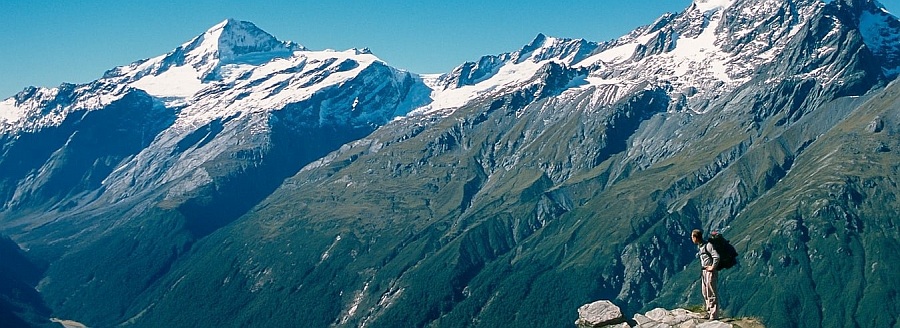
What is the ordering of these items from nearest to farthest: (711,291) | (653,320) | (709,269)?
(709,269) → (711,291) → (653,320)

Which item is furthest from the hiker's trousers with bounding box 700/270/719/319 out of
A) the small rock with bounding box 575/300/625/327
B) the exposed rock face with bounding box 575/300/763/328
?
the small rock with bounding box 575/300/625/327

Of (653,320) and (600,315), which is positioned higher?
(600,315)

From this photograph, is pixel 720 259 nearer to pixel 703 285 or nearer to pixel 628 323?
pixel 703 285

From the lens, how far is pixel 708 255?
51.9 meters

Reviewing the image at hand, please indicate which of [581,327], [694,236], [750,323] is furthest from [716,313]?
[581,327]

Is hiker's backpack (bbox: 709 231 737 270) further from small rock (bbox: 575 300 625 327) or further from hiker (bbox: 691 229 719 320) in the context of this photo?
small rock (bbox: 575 300 625 327)

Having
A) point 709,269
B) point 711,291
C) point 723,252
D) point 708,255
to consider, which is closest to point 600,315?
point 711,291

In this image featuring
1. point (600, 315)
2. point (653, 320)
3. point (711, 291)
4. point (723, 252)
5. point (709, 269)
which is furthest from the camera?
point (600, 315)

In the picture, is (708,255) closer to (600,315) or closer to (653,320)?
(653,320)

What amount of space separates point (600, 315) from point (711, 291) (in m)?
11.9

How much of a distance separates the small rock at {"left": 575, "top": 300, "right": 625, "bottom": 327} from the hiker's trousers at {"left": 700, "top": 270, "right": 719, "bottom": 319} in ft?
29.2

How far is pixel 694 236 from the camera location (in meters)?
50.9

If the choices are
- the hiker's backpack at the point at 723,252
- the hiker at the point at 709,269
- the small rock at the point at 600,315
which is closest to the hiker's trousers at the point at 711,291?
the hiker at the point at 709,269

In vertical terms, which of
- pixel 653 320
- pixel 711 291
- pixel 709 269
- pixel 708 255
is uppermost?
pixel 708 255
